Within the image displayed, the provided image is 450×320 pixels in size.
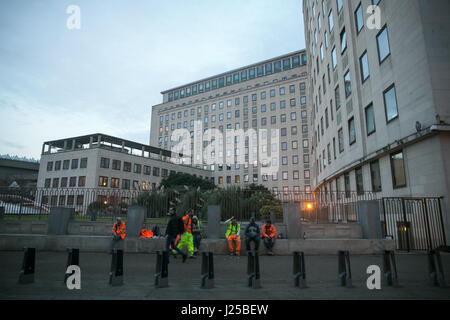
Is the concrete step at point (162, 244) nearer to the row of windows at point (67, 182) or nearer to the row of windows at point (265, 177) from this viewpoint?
the row of windows at point (67, 182)

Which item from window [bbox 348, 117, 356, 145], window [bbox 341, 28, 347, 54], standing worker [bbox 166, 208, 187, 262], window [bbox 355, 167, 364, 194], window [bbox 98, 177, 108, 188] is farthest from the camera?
window [bbox 98, 177, 108, 188]

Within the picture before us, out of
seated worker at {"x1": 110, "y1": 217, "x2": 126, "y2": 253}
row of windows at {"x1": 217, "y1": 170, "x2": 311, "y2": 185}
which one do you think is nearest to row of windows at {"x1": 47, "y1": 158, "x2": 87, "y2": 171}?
row of windows at {"x1": 217, "y1": 170, "x2": 311, "y2": 185}

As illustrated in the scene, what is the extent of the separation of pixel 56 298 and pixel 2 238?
9454mm

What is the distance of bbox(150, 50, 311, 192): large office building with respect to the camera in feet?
217

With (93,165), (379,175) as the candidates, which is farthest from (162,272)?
(93,165)

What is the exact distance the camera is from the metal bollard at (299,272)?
582cm

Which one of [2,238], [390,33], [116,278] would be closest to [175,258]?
[116,278]

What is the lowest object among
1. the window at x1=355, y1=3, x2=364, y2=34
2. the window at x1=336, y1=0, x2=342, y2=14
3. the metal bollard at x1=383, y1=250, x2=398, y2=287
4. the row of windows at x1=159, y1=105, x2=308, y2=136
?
the metal bollard at x1=383, y1=250, x2=398, y2=287

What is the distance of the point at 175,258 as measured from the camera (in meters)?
10.3

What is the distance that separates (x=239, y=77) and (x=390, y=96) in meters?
67.6

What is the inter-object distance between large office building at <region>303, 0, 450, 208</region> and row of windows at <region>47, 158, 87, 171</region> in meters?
45.3

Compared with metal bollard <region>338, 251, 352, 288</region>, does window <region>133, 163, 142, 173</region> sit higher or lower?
higher

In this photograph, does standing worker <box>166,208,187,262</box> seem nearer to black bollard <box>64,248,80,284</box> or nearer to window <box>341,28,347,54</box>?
black bollard <box>64,248,80,284</box>
